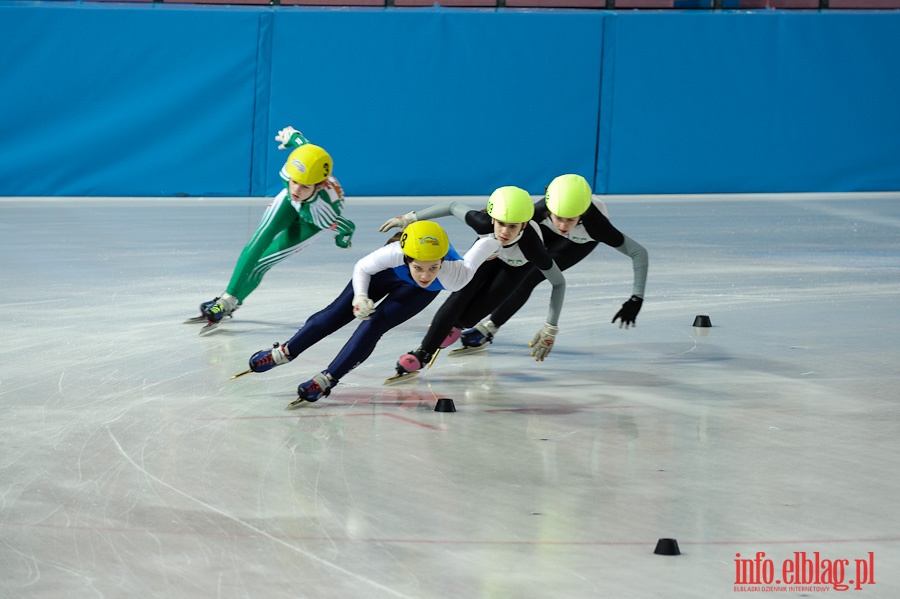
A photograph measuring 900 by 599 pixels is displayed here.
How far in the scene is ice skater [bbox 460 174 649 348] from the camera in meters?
5.56

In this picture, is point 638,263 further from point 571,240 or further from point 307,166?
point 307,166

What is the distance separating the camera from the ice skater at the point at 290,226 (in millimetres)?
6332

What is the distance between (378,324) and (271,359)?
47 cm

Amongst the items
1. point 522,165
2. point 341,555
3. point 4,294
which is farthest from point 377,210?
point 341,555

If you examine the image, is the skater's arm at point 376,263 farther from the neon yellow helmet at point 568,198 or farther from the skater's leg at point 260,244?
the skater's leg at point 260,244

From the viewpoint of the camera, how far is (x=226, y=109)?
12039 mm

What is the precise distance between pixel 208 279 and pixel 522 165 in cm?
571

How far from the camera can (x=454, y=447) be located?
4414mm

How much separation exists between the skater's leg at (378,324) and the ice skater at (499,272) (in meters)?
0.23

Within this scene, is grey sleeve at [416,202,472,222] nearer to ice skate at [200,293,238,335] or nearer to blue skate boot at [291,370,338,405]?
blue skate boot at [291,370,338,405]

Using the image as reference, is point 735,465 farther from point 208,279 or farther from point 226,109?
point 226,109

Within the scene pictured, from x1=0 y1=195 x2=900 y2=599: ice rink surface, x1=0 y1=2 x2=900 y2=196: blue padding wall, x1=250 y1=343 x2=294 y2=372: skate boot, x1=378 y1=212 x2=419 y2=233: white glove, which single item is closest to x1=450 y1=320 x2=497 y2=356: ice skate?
x1=0 y1=195 x2=900 y2=599: ice rink surface

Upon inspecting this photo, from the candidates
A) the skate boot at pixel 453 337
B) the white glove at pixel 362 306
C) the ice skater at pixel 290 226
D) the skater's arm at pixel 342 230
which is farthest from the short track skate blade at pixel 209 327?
the white glove at pixel 362 306

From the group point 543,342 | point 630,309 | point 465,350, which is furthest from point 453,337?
point 630,309
